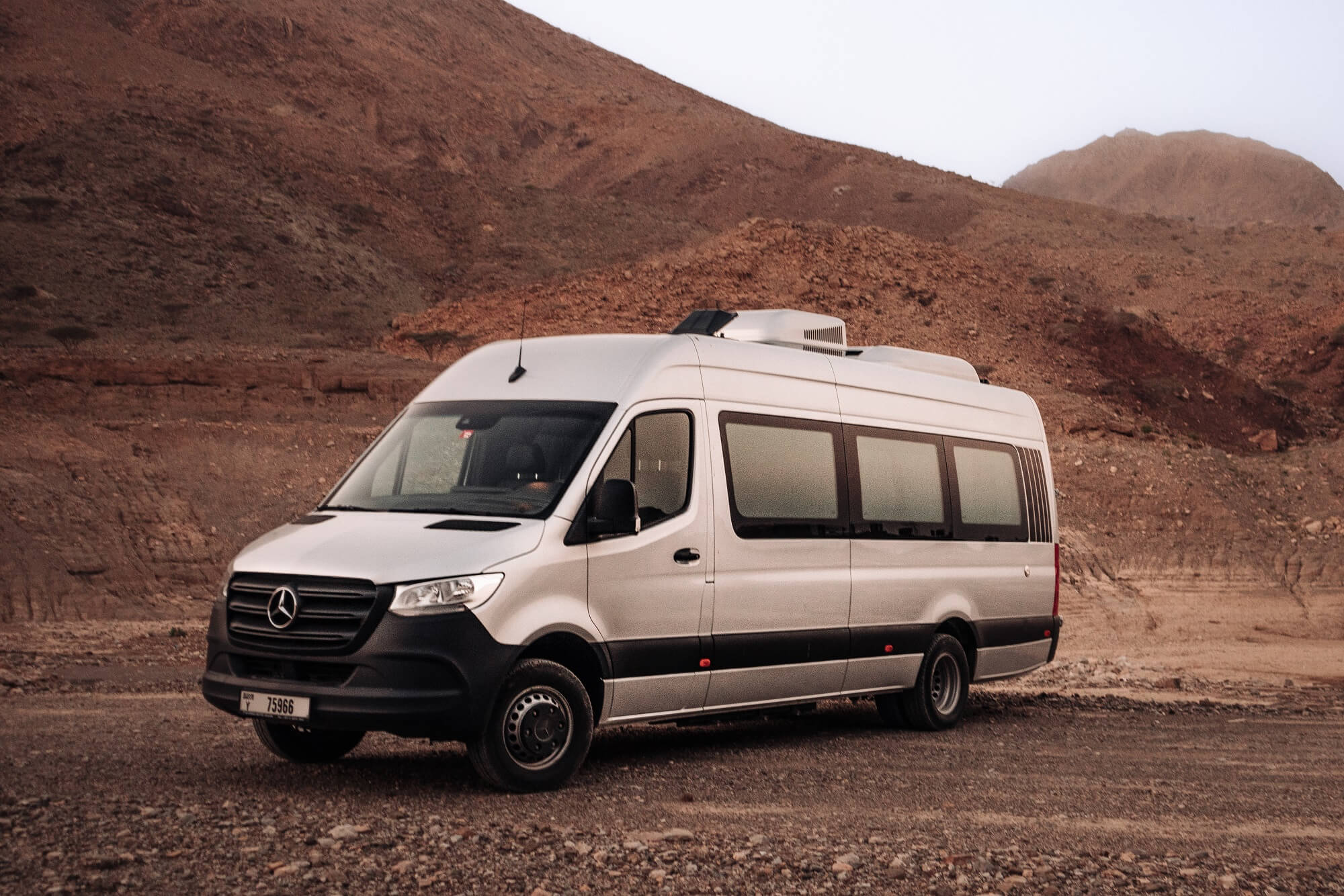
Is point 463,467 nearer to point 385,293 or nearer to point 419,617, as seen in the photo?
point 419,617

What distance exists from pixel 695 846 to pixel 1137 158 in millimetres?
149452

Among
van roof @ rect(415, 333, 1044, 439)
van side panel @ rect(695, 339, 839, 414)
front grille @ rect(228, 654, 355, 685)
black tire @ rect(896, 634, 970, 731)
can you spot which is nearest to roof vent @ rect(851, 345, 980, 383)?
van roof @ rect(415, 333, 1044, 439)

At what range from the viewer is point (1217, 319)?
52.1m

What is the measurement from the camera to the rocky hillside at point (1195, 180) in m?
122

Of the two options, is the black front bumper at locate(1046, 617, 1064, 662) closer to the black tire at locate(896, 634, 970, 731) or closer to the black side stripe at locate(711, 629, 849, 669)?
→ the black tire at locate(896, 634, 970, 731)

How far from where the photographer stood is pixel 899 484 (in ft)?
36.6

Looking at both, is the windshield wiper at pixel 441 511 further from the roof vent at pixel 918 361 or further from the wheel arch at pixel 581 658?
the roof vent at pixel 918 361

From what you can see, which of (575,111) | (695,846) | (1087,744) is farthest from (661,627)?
(575,111)

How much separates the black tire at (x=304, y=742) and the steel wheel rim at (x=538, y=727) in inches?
55.5

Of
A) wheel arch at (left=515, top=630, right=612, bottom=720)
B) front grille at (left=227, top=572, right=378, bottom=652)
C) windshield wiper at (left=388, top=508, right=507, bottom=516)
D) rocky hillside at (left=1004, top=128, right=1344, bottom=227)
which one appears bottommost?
wheel arch at (left=515, top=630, right=612, bottom=720)

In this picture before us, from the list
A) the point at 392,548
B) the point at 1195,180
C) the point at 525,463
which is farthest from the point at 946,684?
the point at 1195,180

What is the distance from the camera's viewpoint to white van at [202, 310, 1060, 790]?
7.51m

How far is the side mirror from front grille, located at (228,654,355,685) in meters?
1.63

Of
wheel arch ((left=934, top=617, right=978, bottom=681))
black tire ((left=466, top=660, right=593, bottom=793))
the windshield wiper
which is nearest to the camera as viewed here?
black tire ((left=466, top=660, right=593, bottom=793))
